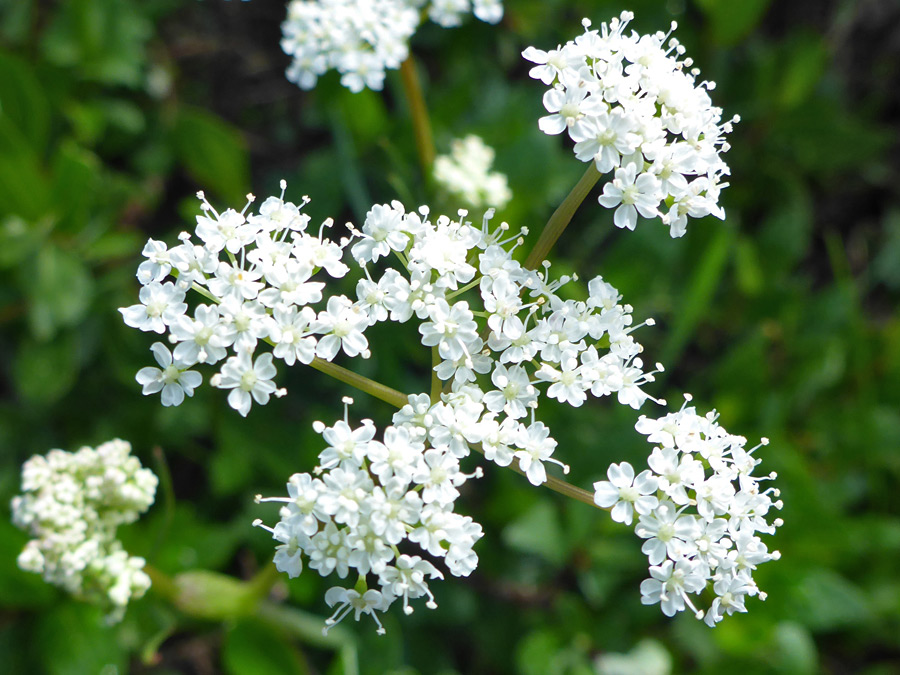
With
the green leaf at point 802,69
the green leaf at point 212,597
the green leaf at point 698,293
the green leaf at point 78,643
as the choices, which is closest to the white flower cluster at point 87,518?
the green leaf at point 212,597

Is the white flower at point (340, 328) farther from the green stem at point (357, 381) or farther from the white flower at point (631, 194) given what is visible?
the white flower at point (631, 194)

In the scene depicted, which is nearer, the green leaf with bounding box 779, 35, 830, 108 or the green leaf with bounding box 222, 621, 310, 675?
the green leaf with bounding box 222, 621, 310, 675

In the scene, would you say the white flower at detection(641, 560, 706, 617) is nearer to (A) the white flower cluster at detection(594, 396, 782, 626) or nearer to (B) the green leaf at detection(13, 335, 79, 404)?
(A) the white flower cluster at detection(594, 396, 782, 626)

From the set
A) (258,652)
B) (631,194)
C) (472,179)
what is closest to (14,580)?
(258,652)

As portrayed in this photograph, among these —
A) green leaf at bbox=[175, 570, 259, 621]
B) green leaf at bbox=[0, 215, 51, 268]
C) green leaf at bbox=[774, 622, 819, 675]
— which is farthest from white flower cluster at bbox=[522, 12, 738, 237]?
green leaf at bbox=[0, 215, 51, 268]

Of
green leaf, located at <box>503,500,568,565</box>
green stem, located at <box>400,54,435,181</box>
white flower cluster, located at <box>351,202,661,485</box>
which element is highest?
green stem, located at <box>400,54,435,181</box>

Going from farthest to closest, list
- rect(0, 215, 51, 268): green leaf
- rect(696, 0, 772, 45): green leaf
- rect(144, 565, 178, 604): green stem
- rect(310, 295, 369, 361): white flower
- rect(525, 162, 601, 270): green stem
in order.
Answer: rect(696, 0, 772, 45): green leaf < rect(0, 215, 51, 268): green leaf < rect(144, 565, 178, 604): green stem < rect(525, 162, 601, 270): green stem < rect(310, 295, 369, 361): white flower
